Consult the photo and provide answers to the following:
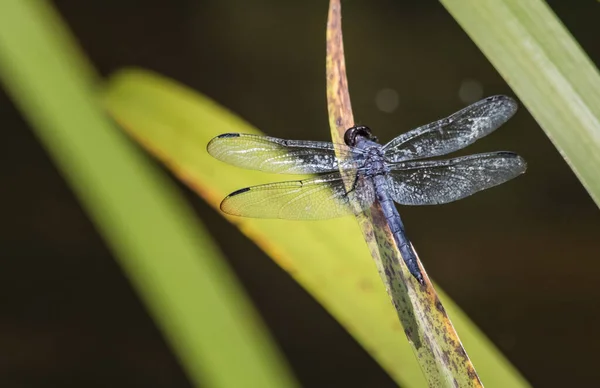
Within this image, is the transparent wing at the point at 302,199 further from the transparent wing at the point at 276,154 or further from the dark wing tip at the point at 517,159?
the dark wing tip at the point at 517,159

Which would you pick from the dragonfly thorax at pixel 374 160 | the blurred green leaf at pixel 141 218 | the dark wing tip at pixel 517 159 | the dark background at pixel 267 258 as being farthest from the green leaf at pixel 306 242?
the dark background at pixel 267 258

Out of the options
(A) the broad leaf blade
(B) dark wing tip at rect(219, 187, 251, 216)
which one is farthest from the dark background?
(A) the broad leaf blade

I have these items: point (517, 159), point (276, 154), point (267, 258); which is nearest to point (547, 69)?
point (517, 159)

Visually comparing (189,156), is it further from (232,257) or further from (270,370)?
(232,257)

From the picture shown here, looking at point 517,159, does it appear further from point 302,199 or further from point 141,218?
point 141,218

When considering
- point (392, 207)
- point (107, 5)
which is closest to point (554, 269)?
point (392, 207)

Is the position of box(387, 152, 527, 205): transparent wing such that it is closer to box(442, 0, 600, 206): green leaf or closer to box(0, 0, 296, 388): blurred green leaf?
box(442, 0, 600, 206): green leaf

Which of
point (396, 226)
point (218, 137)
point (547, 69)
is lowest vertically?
point (396, 226)
